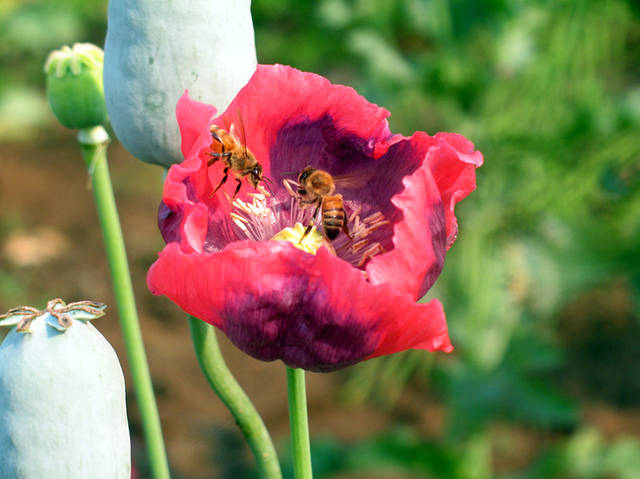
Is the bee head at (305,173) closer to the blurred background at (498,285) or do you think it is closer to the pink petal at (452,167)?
the pink petal at (452,167)

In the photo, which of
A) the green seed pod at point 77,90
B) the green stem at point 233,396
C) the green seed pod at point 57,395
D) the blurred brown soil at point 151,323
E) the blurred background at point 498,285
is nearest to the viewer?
the green seed pod at point 57,395

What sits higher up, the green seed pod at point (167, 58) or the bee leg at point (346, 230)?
the green seed pod at point (167, 58)

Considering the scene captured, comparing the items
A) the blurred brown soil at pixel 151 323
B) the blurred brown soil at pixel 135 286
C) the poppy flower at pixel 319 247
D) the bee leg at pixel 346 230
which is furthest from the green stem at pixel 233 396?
the blurred brown soil at pixel 135 286

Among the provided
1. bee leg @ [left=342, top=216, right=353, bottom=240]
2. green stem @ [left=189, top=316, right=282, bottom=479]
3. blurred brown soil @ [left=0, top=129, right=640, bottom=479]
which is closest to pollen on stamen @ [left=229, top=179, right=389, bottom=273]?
bee leg @ [left=342, top=216, right=353, bottom=240]

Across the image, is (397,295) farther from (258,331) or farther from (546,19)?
(546,19)

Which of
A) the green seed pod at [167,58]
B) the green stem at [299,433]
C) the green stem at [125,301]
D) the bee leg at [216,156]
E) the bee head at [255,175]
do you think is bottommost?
the green stem at [299,433]

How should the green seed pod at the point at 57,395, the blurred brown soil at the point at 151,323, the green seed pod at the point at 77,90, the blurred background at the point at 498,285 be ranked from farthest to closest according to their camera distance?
1. the blurred brown soil at the point at 151,323
2. the blurred background at the point at 498,285
3. the green seed pod at the point at 77,90
4. the green seed pod at the point at 57,395

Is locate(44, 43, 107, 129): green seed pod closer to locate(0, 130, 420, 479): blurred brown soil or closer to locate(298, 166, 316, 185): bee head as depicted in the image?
locate(298, 166, 316, 185): bee head

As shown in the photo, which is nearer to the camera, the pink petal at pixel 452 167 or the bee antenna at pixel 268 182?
the pink petal at pixel 452 167
